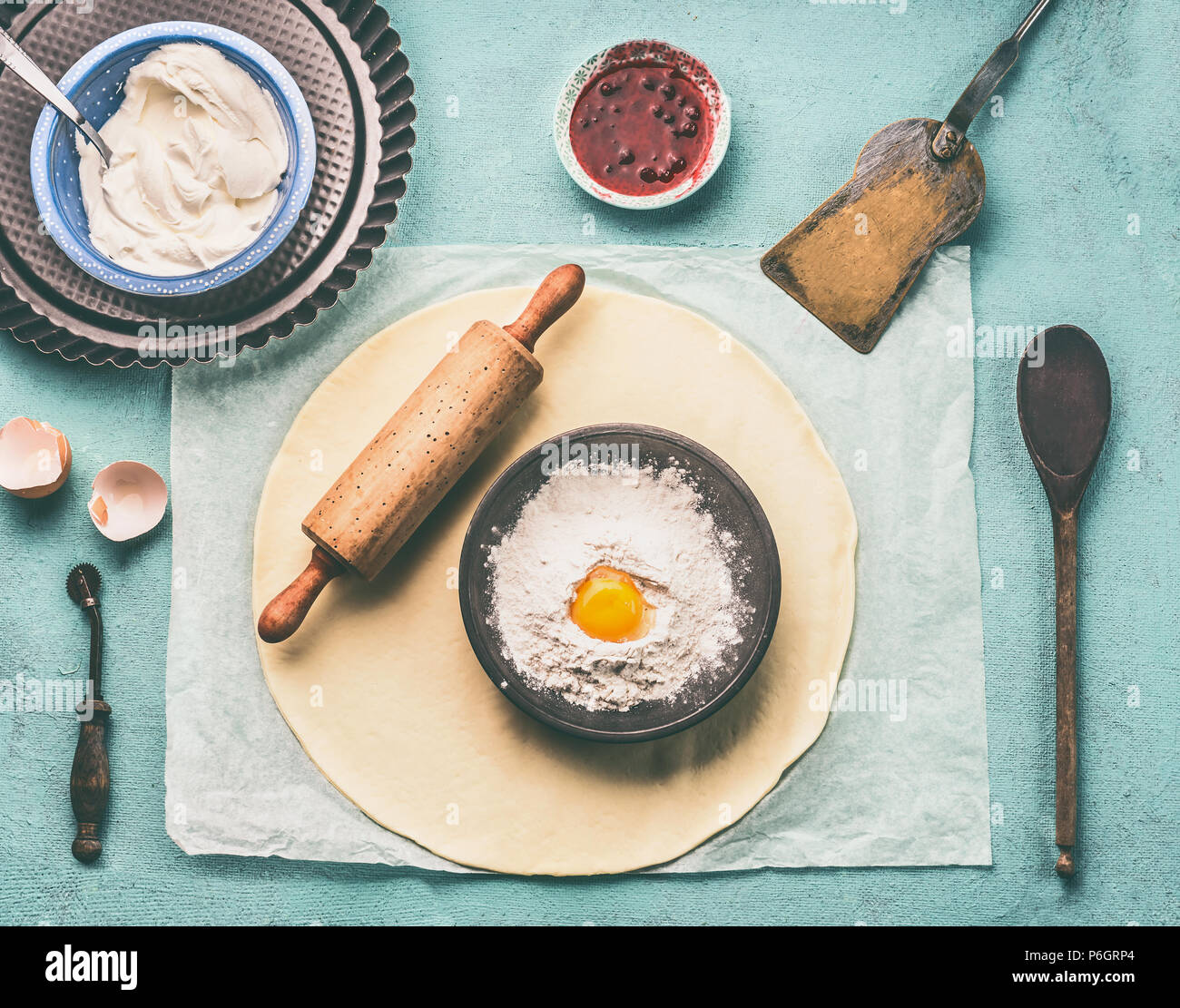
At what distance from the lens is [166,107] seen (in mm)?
1321

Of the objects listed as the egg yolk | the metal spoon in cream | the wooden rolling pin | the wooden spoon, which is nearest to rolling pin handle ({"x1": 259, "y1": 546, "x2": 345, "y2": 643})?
the wooden rolling pin

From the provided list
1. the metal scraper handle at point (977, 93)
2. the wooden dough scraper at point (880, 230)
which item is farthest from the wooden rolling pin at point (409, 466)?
the metal scraper handle at point (977, 93)

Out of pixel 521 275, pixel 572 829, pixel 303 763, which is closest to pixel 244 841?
pixel 303 763

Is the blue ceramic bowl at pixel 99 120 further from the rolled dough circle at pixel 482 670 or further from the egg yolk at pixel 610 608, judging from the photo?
the egg yolk at pixel 610 608

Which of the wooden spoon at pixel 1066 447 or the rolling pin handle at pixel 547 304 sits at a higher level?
the rolling pin handle at pixel 547 304

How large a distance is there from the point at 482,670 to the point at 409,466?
0.34 m

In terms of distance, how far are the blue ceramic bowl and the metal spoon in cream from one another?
0.02 metres

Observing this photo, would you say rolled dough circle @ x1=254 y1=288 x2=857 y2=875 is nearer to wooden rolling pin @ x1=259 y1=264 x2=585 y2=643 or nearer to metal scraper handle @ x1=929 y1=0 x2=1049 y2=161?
wooden rolling pin @ x1=259 y1=264 x2=585 y2=643

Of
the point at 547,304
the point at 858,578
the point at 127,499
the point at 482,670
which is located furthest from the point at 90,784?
the point at 858,578

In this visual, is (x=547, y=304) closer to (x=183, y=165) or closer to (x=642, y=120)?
(x=642, y=120)

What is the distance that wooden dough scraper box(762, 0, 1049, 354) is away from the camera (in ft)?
4.65

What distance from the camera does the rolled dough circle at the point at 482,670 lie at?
1.33 metres

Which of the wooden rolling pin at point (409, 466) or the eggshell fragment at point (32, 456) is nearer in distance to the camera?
the wooden rolling pin at point (409, 466)

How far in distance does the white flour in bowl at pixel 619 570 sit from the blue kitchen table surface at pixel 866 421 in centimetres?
35
